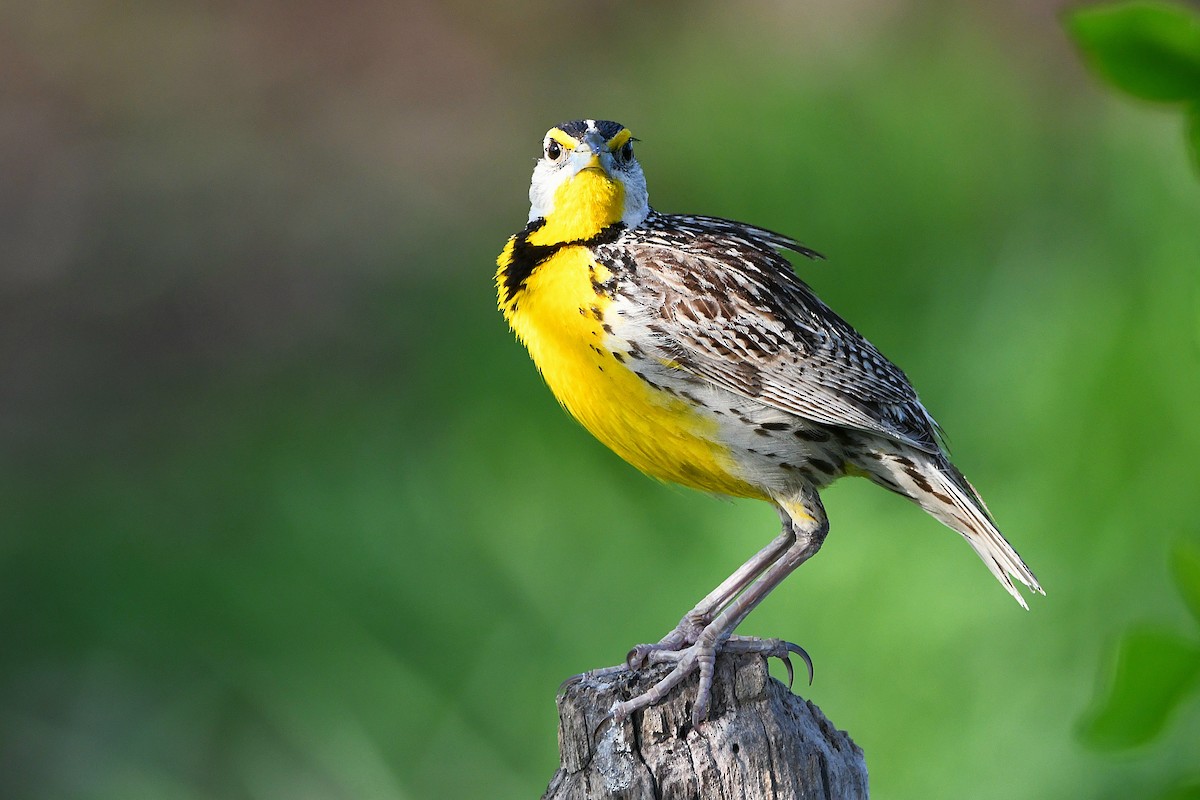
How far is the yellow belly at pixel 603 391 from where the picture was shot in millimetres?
1637

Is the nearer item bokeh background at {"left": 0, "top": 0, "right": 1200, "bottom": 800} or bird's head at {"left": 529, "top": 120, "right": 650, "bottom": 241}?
bird's head at {"left": 529, "top": 120, "right": 650, "bottom": 241}

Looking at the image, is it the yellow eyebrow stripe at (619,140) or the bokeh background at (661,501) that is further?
the bokeh background at (661,501)

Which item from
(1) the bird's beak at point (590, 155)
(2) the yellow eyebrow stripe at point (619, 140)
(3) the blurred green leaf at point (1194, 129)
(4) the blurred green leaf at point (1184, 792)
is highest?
(3) the blurred green leaf at point (1194, 129)

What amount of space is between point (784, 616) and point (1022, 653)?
38 centimetres

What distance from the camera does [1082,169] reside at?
2943 mm

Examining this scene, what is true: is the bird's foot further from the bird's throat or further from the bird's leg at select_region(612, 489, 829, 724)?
the bird's throat

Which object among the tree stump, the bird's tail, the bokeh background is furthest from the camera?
the bokeh background

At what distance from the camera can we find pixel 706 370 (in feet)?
5.40

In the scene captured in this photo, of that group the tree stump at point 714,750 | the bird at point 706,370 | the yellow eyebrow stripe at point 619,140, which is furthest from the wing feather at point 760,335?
the tree stump at point 714,750

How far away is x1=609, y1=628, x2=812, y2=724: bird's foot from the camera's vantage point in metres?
1.39

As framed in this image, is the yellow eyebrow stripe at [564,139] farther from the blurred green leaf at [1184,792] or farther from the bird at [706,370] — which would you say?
the blurred green leaf at [1184,792]

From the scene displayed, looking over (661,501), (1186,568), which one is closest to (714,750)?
(1186,568)

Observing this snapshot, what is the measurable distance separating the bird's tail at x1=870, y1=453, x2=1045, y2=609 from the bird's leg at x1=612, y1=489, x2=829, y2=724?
0.10 metres

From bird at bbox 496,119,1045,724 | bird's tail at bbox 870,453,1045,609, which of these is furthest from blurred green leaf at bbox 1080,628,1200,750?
bird's tail at bbox 870,453,1045,609
